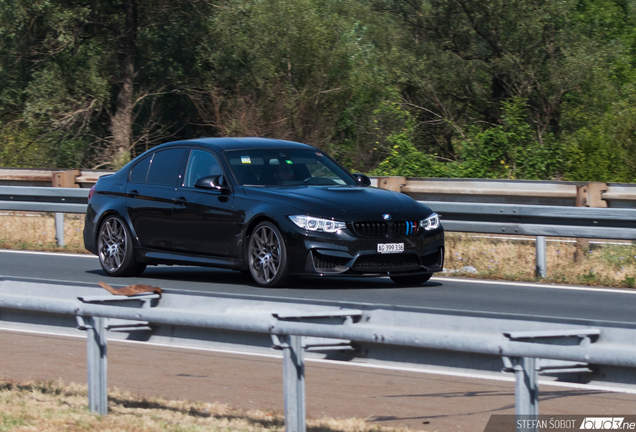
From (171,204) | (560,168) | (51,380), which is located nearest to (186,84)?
(560,168)

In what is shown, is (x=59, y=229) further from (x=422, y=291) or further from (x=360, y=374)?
(x=360, y=374)

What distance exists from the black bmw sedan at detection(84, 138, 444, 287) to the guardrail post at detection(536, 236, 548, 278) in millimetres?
1768

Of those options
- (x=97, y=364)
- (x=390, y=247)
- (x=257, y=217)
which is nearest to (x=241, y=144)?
(x=257, y=217)

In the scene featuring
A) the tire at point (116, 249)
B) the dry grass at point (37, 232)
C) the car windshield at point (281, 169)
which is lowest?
the dry grass at point (37, 232)

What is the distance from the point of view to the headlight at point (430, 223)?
1030 cm

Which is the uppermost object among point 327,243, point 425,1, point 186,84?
point 425,1

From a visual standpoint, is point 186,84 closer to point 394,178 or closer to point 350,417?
point 394,178

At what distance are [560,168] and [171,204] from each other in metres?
11.9

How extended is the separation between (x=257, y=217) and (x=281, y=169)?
0.91 meters

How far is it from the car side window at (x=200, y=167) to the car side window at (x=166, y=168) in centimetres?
16

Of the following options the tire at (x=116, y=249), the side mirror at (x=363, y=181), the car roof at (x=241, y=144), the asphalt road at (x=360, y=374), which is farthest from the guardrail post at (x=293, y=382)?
the tire at (x=116, y=249)

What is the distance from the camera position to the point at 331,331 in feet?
14.8

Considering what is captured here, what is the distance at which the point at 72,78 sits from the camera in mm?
28688

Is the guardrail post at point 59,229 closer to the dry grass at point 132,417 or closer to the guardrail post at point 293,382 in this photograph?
the dry grass at point 132,417
